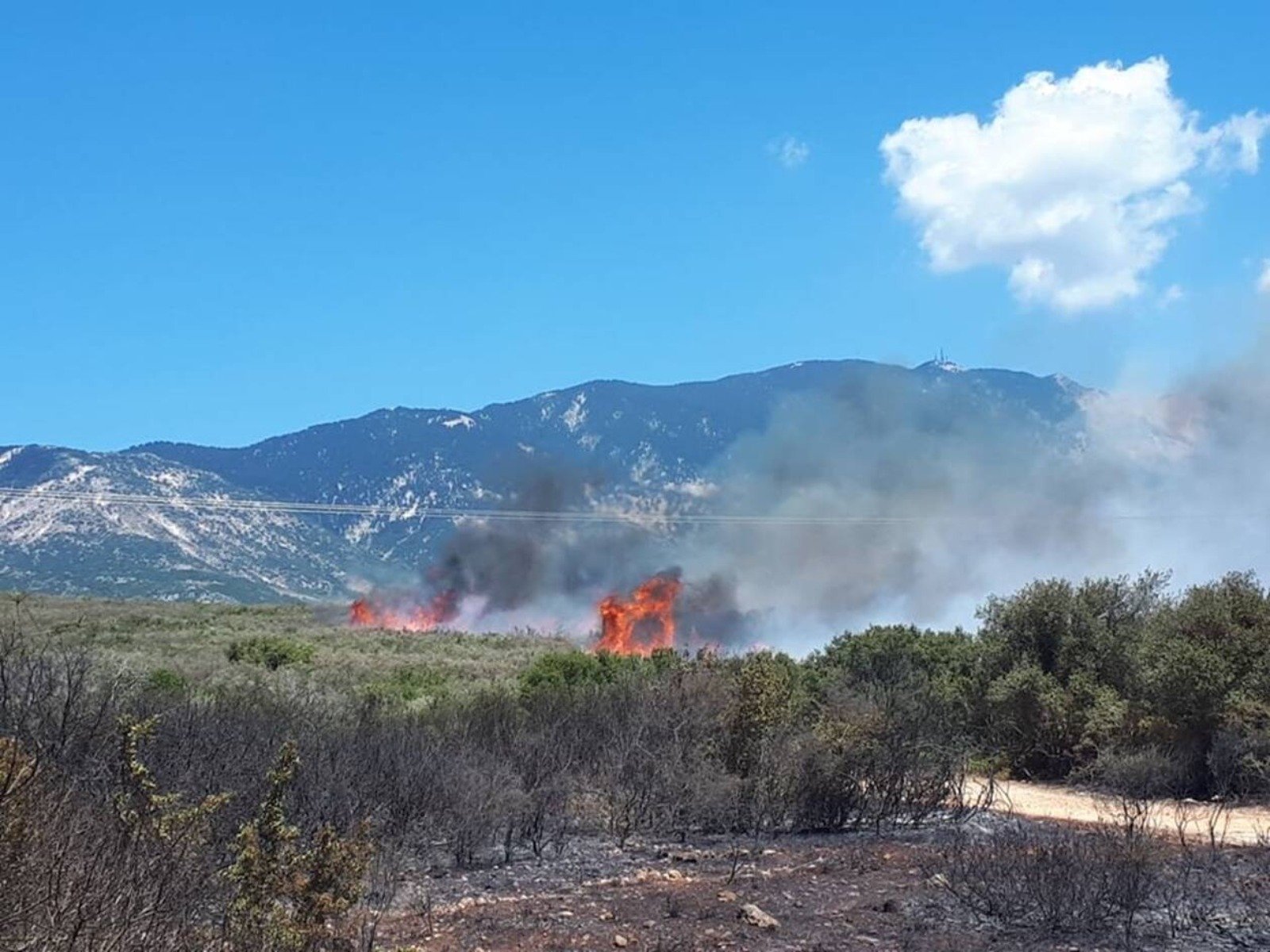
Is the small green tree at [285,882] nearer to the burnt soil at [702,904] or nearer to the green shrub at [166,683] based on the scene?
the burnt soil at [702,904]


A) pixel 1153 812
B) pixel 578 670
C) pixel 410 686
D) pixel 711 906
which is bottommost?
pixel 711 906

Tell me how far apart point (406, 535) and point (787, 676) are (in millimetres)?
123248

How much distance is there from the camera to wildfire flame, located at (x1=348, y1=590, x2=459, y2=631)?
69.5 meters

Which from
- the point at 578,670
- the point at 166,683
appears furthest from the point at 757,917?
the point at 578,670

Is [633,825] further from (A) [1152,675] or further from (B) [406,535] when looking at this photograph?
(B) [406,535]

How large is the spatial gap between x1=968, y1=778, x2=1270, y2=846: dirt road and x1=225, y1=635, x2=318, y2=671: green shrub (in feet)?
77.9

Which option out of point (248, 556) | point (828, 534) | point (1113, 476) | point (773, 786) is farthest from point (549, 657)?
point (248, 556)

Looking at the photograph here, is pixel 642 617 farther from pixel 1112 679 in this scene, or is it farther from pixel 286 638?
pixel 1112 679

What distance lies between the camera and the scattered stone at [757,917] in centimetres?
1191

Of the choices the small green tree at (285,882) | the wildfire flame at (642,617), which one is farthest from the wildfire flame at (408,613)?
the small green tree at (285,882)

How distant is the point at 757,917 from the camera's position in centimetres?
1205

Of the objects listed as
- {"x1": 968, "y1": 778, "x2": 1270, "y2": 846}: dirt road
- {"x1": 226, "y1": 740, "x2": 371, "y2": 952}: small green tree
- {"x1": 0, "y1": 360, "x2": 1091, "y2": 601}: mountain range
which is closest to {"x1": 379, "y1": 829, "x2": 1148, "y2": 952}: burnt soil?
{"x1": 226, "y1": 740, "x2": 371, "y2": 952}: small green tree

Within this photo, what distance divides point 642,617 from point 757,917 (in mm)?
52998

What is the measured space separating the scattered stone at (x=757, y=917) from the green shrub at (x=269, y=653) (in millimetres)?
28078
